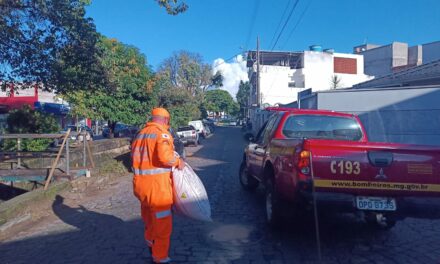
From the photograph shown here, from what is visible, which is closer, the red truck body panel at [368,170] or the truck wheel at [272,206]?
the red truck body panel at [368,170]

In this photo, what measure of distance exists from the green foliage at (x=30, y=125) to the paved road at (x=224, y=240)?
16.3 ft

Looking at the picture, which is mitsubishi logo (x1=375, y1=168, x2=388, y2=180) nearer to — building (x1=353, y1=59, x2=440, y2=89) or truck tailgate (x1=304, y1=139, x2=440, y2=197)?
truck tailgate (x1=304, y1=139, x2=440, y2=197)

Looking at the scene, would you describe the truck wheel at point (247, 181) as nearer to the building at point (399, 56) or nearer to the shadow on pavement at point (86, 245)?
the shadow on pavement at point (86, 245)

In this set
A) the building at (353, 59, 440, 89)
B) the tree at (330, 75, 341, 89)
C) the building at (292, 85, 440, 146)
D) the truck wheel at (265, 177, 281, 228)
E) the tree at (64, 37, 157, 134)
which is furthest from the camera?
the tree at (330, 75, 341, 89)

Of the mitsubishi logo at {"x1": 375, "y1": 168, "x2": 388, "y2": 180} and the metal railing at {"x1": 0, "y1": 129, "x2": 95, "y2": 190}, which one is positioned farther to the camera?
the metal railing at {"x1": 0, "y1": 129, "x2": 95, "y2": 190}

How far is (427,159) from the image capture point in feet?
15.4

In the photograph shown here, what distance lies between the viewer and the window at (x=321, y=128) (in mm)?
6754

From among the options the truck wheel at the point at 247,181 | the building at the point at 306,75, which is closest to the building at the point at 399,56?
Result: the building at the point at 306,75

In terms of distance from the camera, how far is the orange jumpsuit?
4426 mm

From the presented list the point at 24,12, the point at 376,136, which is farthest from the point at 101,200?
the point at 376,136

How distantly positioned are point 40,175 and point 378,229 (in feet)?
23.3

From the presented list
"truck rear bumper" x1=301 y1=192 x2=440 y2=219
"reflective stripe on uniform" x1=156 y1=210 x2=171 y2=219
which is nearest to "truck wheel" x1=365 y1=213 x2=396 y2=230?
"truck rear bumper" x1=301 y1=192 x2=440 y2=219

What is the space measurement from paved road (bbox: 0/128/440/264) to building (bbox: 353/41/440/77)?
51763mm

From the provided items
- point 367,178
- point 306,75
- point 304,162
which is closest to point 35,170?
point 304,162
